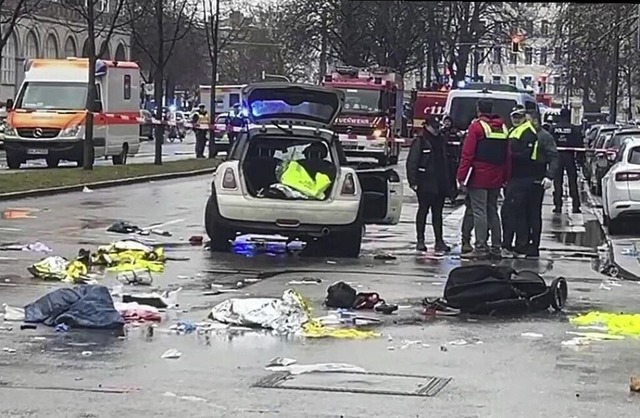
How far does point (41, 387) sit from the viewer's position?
852 centimetres

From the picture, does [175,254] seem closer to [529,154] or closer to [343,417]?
[529,154]

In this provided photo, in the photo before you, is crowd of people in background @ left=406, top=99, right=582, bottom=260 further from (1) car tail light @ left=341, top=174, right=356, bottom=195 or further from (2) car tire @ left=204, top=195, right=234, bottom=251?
(2) car tire @ left=204, top=195, right=234, bottom=251

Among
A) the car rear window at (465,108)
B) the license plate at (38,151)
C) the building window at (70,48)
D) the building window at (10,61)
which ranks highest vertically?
the building window at (70,48)

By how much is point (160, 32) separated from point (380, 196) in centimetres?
2206

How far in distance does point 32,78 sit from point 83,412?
29810 millimetres

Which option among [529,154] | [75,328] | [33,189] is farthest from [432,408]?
[33,189]

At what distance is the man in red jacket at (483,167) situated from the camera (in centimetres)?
1666

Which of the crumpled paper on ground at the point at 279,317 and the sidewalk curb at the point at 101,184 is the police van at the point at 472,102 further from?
the crumpled paper on ground at the point at 279,317

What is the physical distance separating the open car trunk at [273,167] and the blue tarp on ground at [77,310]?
17.1 feet

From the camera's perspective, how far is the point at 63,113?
3572 centimetres

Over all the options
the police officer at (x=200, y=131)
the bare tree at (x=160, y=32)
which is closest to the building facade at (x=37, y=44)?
the bare tree at (x=160, y=32)

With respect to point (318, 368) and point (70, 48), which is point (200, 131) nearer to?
point (318, 368)

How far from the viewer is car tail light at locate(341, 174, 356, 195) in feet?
53.8

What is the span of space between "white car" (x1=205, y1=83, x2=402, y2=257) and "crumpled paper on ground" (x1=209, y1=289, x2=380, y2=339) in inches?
189
